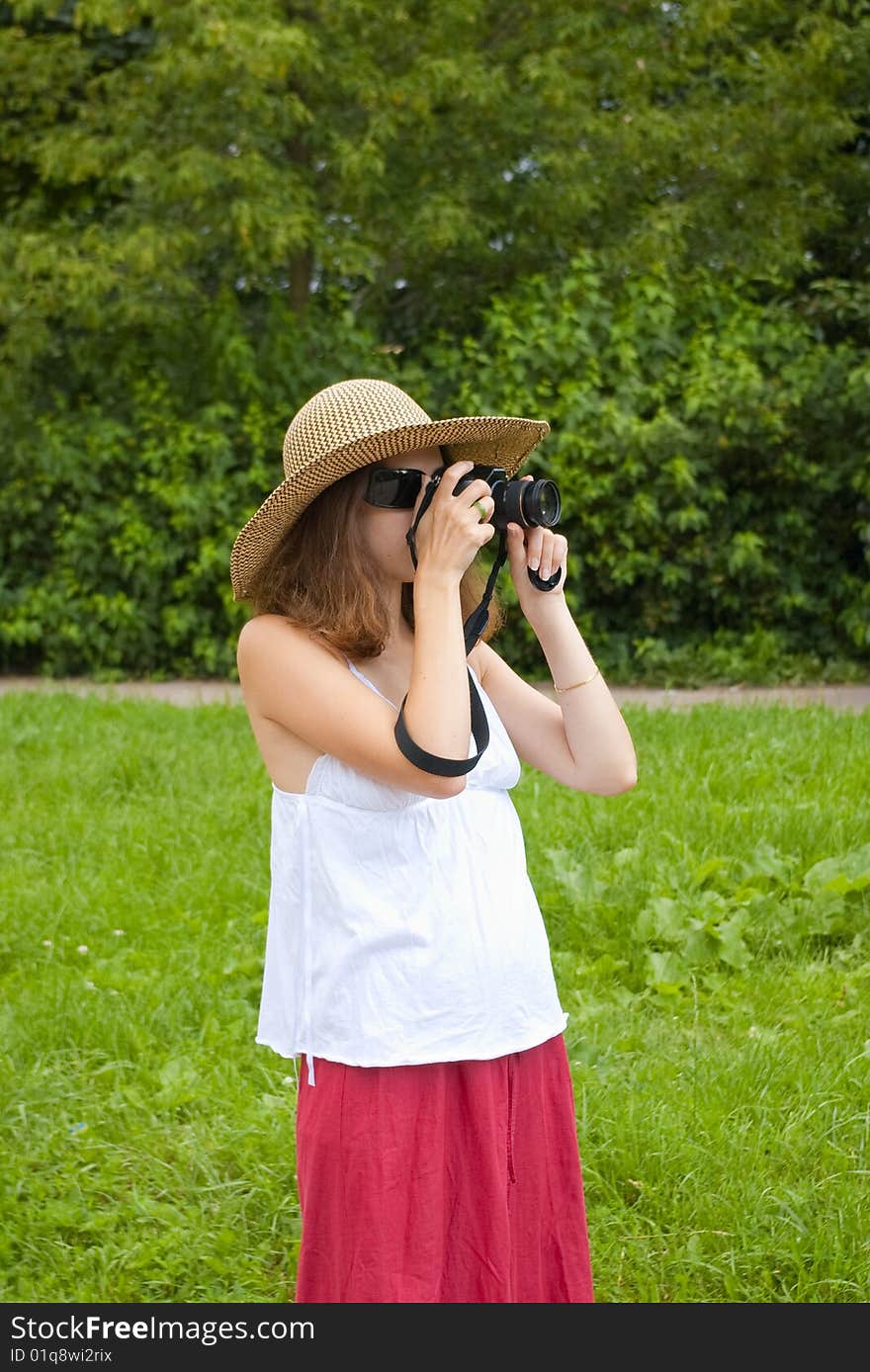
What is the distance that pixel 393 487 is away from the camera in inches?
76.0

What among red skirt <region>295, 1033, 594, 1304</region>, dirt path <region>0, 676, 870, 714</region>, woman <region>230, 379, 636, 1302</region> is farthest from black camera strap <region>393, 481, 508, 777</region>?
dirt path <region>0, 676, 870, 714</region>

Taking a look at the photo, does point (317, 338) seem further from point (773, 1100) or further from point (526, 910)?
point (526, 910)

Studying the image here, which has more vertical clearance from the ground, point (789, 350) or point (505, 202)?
point (505, 202)

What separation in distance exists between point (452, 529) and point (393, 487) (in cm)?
13

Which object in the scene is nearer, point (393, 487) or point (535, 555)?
point (393, 487)

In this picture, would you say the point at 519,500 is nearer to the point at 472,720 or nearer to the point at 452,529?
the point at 452,529

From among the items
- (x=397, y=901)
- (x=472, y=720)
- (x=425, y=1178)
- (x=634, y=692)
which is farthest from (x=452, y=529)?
(x=634, y=692)

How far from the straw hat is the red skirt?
0.72m

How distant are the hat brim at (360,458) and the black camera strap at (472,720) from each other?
0.08 metres

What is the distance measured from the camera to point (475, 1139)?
190cm

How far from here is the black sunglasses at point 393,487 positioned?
1923 mm

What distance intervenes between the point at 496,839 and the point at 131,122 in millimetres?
7125

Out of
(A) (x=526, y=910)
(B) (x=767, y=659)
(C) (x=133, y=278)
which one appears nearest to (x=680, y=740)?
(B) (x=767, y=659)

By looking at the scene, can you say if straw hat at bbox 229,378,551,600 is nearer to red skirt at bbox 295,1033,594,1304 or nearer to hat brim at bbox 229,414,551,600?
hat brim at bbox 229,414,551,600
